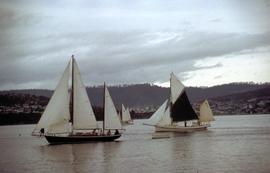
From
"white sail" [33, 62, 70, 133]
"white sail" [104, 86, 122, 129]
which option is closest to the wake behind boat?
"white sail" [104, 86, 122, 129]

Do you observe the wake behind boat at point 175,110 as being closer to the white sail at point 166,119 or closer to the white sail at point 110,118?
the white sail at point 166,119

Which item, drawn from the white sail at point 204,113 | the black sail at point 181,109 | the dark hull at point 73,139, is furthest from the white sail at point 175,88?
the dark hull at point 73,139

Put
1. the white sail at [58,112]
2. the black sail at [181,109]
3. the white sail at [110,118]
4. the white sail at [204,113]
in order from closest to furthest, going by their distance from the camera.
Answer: the white sail at [58,112] < the white sail at [110,118] < the black sail at [181,109] < the white sail at [204,113]

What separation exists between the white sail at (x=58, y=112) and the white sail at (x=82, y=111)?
40.9 inches

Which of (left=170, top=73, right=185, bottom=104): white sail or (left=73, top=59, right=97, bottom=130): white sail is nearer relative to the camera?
(left=73, top=59, right=97, bottom=130): white sail

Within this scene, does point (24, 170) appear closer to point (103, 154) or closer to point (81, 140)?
point (103, 154)

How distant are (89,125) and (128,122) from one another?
227ft

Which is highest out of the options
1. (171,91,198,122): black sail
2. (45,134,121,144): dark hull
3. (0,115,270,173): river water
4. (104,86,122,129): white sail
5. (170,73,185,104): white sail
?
(170,73,185,104): white sail

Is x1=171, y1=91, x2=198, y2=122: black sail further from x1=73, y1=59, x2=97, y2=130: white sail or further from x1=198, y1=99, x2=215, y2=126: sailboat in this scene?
x1=73, y1=59, x2=97, y2=130: white sail

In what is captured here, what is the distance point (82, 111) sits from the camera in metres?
44.2

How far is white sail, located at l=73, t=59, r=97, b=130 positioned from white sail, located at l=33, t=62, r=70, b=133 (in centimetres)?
104

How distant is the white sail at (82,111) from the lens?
144 ft

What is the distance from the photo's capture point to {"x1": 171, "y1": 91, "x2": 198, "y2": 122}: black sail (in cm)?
6209

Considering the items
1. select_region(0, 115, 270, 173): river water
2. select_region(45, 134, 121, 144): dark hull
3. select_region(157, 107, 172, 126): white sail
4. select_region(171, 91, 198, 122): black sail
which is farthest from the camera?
select_region(157, 107, 172, 126): white sail
